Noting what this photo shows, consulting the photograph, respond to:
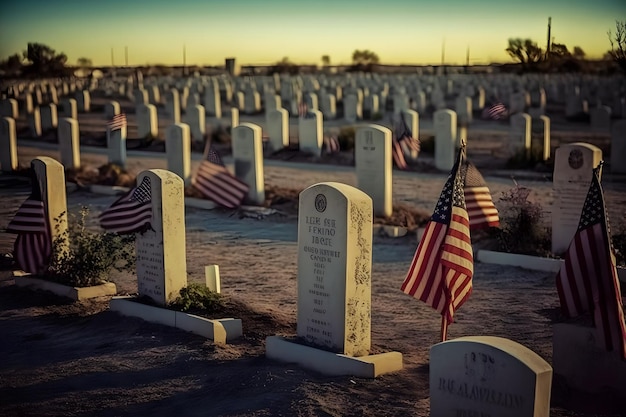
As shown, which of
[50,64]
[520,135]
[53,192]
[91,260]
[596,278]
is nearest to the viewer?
[596,278]

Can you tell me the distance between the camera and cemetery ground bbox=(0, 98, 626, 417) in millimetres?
6855

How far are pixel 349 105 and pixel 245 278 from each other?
84.4 feet

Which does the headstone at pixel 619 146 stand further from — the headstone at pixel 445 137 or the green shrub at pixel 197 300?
the green shrub at pixel 197 300

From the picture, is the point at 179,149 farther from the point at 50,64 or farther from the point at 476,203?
the point at 50,64

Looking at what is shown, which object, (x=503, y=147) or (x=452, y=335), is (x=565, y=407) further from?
(x=503, y=147)

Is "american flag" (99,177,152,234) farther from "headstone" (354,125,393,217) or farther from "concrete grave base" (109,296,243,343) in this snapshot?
"headstone" (354,125,393,217)

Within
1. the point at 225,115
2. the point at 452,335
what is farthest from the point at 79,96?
the point at 452,335

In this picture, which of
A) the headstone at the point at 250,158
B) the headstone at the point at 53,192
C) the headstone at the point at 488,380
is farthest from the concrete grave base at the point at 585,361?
the headstone at the point at 250,158

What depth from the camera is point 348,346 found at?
7.70m

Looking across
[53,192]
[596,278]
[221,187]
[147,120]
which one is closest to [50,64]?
[147,120]

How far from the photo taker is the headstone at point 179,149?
18.2 m

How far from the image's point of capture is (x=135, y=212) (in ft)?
31.1

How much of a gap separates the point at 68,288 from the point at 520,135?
47.6 feet

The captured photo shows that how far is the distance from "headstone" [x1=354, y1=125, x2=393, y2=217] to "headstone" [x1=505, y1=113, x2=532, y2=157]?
7477 mm
